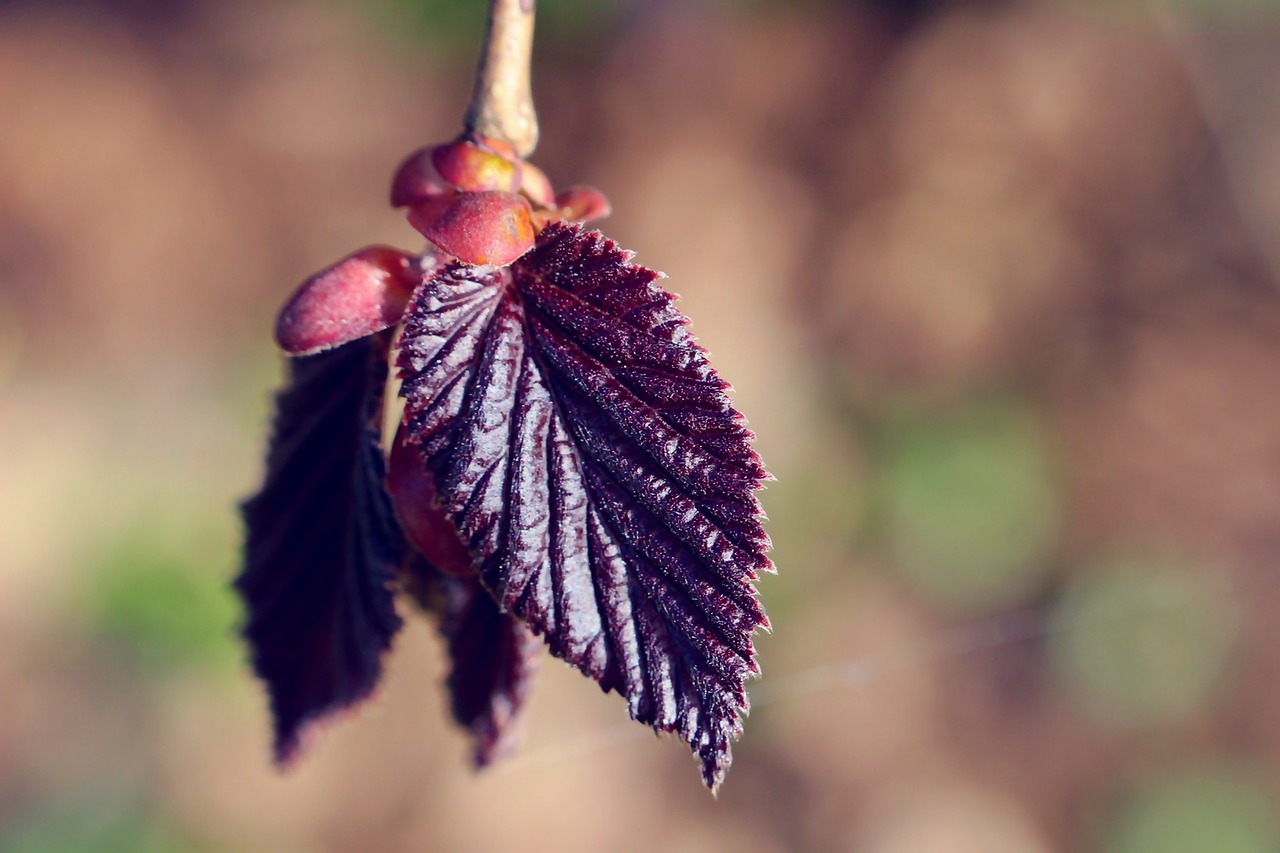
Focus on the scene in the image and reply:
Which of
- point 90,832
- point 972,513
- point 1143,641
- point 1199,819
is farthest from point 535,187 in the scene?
point 1199,819

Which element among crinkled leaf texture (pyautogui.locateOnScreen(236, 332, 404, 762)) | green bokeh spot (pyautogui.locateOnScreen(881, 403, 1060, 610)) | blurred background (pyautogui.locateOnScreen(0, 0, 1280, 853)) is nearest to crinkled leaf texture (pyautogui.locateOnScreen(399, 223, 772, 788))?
crinkled leaf texture (pyautogui.locateOnScreen(236, 332, 404, 762))

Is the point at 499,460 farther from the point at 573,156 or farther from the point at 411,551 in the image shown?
the point at 573,156

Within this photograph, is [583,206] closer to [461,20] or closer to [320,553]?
[320,553]

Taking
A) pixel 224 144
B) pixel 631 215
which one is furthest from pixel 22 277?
pixel 631 215

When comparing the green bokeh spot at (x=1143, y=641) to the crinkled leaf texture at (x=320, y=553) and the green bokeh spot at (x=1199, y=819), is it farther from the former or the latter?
the crinkled leaf texture at (x=320, y=553)

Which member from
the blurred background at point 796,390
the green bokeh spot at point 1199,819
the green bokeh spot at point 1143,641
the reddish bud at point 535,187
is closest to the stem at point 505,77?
the reddish bud at point 535,187

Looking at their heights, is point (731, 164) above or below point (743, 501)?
above
